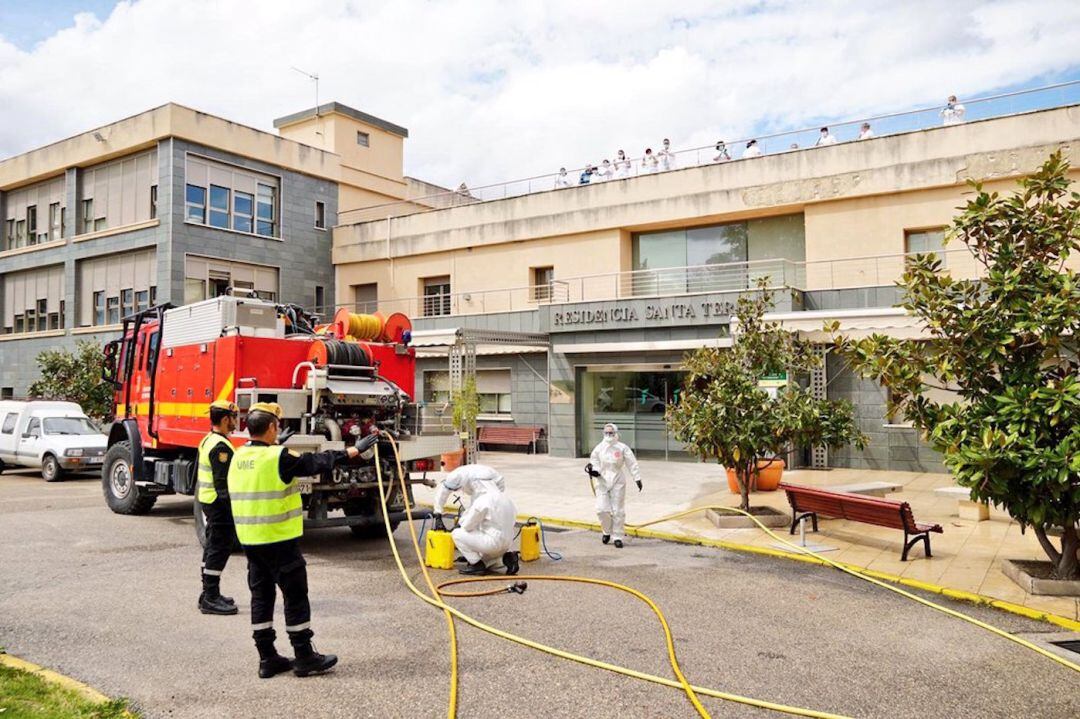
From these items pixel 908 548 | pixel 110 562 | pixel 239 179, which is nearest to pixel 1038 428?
pixel 908 548

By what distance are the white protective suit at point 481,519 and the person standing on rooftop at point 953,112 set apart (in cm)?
1632

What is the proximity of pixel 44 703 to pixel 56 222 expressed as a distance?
31565 millimetres

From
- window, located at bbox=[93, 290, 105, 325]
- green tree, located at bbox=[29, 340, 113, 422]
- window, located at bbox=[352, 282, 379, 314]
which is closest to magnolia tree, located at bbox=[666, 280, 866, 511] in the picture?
green tree, located at bbox=[29, 340, 113, 422]

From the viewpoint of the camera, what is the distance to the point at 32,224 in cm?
3197

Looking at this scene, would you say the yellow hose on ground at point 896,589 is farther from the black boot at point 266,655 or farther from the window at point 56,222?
the window at point 56,222

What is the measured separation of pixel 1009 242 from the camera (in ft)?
25.8

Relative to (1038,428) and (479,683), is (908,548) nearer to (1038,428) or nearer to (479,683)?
(1038,428)

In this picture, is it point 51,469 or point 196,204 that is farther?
point 196,204

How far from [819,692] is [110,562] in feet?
25.4

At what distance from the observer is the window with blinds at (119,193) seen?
2722 centimetres

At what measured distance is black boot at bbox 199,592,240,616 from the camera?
6.91 m

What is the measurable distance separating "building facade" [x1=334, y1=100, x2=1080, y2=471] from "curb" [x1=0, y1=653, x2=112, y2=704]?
41.8 ft

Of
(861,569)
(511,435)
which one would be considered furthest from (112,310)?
(861,569)

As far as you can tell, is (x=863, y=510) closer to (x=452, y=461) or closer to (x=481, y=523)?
(x=481, y=523)
